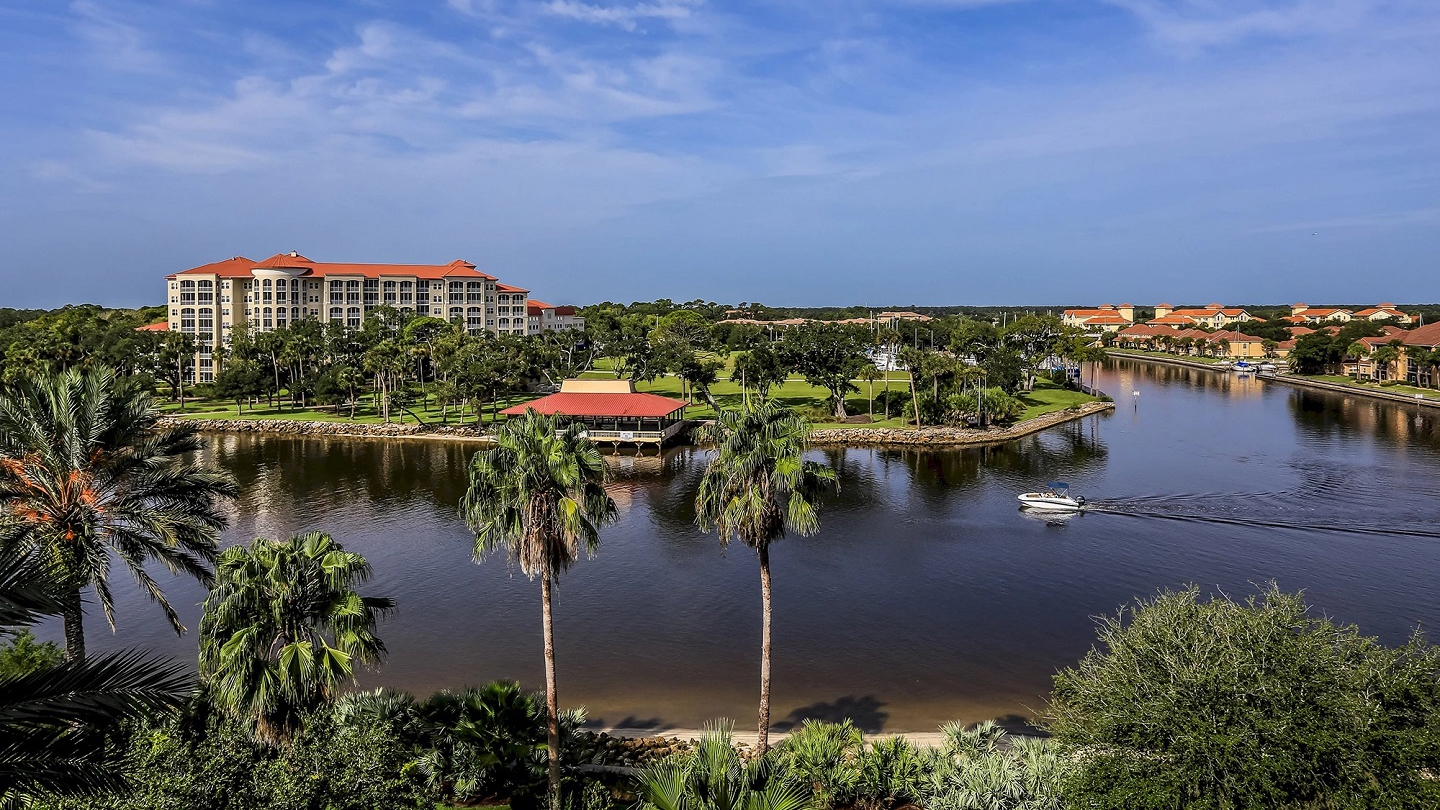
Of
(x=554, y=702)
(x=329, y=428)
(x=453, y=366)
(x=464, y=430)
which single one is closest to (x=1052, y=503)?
(x=554, y=702)

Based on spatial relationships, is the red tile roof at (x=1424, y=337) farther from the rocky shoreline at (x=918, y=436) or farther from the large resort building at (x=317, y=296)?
the large resort building at (x=317, y=296)

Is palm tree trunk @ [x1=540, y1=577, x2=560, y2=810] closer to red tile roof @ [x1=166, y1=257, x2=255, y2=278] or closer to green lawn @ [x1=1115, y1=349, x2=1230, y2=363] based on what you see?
red tile roof @ [x1=166, y1=257, x2=255, y2=278]

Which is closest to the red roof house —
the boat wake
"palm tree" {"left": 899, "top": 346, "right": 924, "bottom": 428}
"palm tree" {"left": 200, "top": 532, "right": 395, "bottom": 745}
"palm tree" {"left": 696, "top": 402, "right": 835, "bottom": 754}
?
"palm tree" {"left": 899, "top": 346, "right": 924, "bottom": 428}

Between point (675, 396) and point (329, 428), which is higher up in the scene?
point (675, 396)

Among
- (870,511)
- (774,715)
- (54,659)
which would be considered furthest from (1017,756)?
(870,511)

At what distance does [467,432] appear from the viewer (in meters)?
74.8

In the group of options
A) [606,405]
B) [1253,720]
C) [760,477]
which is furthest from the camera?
[606,405]

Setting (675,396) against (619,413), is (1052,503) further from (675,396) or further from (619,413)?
(675,396)

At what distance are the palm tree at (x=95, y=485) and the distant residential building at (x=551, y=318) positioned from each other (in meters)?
130

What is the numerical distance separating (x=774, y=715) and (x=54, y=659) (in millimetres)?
17207

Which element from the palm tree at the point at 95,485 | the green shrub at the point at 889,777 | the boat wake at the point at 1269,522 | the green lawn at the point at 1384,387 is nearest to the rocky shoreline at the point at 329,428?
the boat wake at the point at 1269,522

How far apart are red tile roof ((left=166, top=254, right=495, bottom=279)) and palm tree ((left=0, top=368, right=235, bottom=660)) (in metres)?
107

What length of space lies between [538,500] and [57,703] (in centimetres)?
1111

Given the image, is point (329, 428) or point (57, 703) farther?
point (329, 428)
